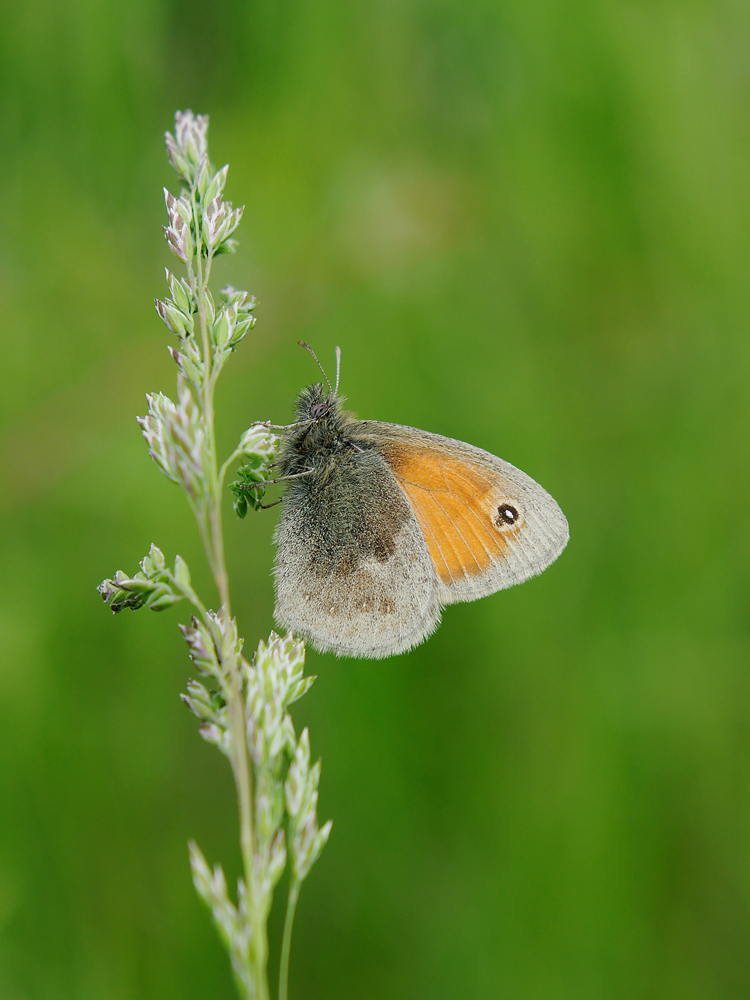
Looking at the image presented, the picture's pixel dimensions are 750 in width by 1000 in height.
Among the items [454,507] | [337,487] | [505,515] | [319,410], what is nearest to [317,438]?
[319,410]

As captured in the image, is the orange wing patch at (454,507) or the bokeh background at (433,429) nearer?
the orange wing patch at (454,507)

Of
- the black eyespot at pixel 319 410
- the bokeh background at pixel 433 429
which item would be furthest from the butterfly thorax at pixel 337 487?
the bokeh background at pixel 433 429

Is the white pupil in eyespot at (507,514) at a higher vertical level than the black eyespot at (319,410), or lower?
lower

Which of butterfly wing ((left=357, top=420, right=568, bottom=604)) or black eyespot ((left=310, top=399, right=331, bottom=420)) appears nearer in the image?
butterfly wing ((left=357, top=420, right=568, bottom=604))

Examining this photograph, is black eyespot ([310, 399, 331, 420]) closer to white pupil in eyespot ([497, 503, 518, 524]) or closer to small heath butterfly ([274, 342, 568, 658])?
small heath butterfly ([274, 342, 568, 658])

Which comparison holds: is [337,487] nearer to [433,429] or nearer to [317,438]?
[317,438]

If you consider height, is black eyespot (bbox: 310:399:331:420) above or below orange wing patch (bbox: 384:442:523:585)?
above

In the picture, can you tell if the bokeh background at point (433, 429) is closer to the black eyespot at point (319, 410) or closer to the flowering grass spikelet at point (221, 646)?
the black eyespot at point (319, 410)

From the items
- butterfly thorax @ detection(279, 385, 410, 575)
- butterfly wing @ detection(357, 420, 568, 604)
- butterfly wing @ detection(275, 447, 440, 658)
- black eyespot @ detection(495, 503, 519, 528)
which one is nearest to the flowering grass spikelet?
butterfly wing @ detection(275, 447, 440, 658)
